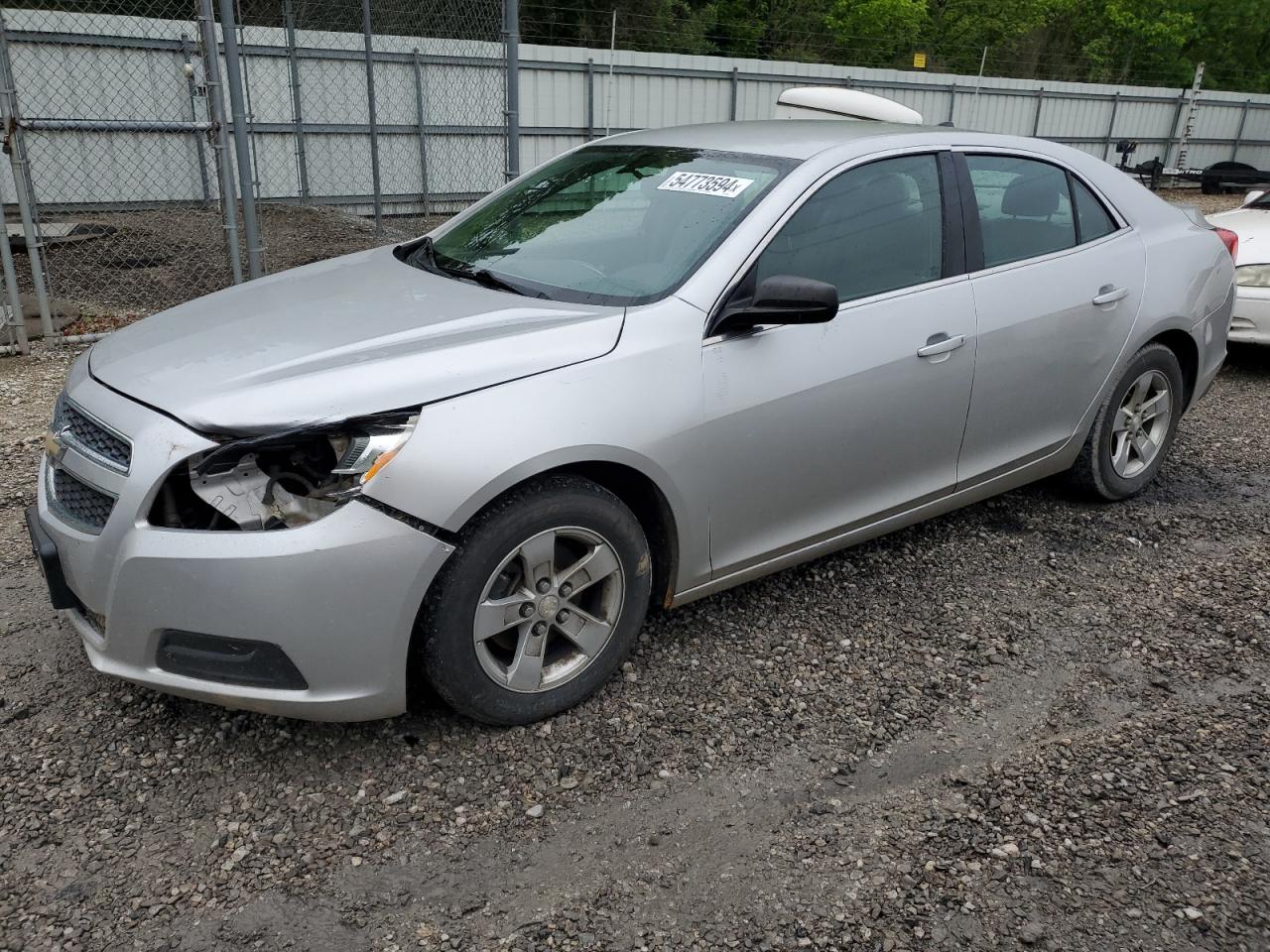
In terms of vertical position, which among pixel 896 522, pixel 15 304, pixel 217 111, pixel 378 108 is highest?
pixel 217 111

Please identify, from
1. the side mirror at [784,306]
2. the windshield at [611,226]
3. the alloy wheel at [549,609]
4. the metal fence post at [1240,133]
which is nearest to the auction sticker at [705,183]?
the windshield at [611,226]

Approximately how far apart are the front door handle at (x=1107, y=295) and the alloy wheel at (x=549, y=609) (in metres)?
2.40

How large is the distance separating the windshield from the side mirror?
0.20 metres

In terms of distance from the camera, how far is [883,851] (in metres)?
2.60

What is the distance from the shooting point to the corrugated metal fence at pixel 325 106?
1108 cm

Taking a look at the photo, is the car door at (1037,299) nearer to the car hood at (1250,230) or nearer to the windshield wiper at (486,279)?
the windshield wiper at (486,279)

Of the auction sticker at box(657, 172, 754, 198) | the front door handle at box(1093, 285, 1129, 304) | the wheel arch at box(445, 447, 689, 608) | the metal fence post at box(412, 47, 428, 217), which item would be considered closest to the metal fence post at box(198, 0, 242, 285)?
the auction sticker at box(657, 172, 754, 198)

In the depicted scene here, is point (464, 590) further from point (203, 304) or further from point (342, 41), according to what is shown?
point (342, 41)

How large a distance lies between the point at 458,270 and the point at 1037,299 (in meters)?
2.17

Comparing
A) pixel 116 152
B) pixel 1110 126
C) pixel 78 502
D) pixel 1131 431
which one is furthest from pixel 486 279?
pixel 1110 126

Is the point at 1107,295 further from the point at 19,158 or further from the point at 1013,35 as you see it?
the point at 1013,35

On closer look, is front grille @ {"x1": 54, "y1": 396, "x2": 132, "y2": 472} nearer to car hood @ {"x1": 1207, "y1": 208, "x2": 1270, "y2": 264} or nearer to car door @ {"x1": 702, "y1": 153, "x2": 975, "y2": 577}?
car door @ {"x1": 702, "y1": 153, "x2": 975, "y2": 577}

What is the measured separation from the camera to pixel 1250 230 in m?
7.29

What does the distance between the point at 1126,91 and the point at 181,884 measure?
2403 cm
